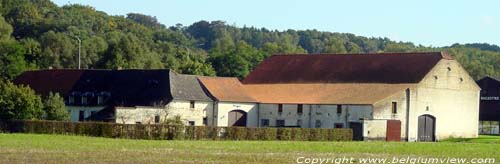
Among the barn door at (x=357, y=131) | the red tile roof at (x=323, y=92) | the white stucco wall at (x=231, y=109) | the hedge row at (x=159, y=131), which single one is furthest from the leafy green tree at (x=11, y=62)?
the barn door at (x=357, y=131)

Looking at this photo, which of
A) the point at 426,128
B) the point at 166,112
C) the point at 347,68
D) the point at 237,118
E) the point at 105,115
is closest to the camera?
the point at 105,115

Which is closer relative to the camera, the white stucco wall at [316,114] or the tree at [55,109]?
the tree at [55,109]

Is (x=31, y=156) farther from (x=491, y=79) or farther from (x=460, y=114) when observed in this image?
(x=491, y=79)

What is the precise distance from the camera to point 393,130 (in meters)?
78.8

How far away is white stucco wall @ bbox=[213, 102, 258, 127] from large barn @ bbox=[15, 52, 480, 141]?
0.07 meters

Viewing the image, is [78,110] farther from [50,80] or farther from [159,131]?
[159,131]

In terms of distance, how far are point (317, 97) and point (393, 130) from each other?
757cm

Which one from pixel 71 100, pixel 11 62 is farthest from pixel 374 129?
pixel 11 62

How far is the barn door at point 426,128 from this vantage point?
8194 cm

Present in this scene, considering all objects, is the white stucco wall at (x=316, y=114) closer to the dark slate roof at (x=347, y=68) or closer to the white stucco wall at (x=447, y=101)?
the white stucco wall at (x=447, y=101)

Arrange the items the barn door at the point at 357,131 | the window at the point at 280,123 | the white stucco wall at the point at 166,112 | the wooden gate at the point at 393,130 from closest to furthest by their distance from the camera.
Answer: the barn door at the point at 357,131
the white stucco wall at the point at 166,112
the wooden gate at the point at 393,130
the window at the point at 280,123

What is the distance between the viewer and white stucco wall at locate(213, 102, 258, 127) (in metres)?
82.0

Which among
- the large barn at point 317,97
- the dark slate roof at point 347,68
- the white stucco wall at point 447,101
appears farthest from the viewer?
the dark slate roof at point 347,68

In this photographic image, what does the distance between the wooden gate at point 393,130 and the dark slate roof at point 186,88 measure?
13607mm
